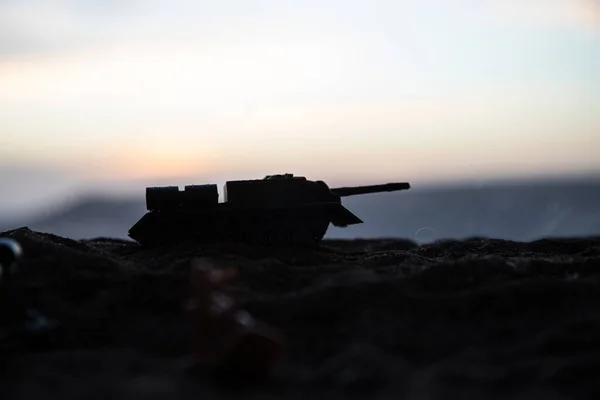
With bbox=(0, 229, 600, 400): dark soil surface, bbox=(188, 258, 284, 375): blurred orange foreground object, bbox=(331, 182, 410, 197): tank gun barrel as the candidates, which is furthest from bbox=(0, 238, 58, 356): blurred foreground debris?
bbox=(331, 182, 410, 197): tank gun barrel

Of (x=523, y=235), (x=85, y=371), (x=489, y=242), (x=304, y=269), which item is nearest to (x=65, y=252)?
(x=304, y=269)

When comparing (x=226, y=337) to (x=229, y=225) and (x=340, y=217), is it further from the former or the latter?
(x=340, y=217)

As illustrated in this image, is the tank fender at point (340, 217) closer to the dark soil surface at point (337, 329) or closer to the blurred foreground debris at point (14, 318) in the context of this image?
the dark soil surface at point (337, 329)

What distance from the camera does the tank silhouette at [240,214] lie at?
19562mm

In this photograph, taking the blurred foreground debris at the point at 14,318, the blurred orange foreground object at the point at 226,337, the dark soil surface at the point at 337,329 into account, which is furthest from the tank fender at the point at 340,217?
the blurred orange foreground object at the point at 226,337

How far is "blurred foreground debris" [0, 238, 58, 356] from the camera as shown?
1041 centimetres

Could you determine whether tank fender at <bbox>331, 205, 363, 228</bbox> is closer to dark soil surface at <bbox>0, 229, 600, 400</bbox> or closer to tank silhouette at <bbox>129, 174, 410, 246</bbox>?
tank silhouette at <bbox>129, 174, 410, 246</bbox>

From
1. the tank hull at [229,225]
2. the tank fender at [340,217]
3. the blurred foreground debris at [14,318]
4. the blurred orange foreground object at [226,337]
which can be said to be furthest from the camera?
the tank fender at [340,217]

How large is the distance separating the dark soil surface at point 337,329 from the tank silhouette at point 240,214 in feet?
11.5

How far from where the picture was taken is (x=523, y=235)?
5981 centimetres

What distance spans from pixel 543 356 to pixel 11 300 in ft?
25.5

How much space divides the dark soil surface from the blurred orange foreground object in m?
0.20

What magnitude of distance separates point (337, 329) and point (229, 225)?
30.2 ft

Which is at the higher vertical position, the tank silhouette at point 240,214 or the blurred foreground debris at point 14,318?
the tank silhouette at point 240,214
